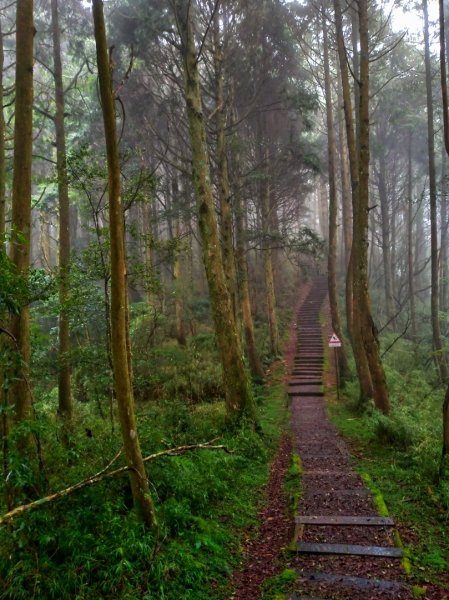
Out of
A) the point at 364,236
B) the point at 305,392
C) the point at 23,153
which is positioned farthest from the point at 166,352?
the point at 23,153

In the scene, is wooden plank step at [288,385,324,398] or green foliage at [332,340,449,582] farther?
wooden plank step at [288,385,324,398]

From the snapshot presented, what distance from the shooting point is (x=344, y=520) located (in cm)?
574

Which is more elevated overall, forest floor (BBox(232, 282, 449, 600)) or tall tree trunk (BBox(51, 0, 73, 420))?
tall tree trunk (BBox(51, 0, 73, 420))

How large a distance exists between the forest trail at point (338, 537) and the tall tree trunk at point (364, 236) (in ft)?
5.81

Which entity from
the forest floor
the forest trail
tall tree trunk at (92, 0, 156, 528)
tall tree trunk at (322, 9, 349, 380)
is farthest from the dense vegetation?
the forest trail

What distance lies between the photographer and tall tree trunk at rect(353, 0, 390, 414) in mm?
10078

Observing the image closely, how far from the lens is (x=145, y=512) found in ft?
15.2

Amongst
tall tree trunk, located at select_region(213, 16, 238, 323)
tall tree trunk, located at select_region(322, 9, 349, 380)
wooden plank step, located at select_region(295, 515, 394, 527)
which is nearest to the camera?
wooden plank step, located at select_region(295, 515, 394, 527)

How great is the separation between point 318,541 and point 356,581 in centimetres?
90

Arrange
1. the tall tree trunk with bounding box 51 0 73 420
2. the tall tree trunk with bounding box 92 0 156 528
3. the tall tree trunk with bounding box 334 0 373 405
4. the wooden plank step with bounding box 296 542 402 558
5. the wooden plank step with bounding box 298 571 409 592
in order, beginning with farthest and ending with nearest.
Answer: the tall tree trunk with bounding box 334 0 373 405 < the tall tree trunk with bounding box 51 0 73 420 < the wooden plank step with bounding box 296 542 402 558 < the wooden plank step with bounding box 298 571 409 592 < the tall tree trunk with bounding box 92 0 156 528

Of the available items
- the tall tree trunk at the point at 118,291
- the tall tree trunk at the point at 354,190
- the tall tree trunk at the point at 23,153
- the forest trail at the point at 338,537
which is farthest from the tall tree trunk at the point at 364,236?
the tall tree trunk at the point at 118,291

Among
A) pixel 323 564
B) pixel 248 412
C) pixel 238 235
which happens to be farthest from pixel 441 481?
pixel 238 235

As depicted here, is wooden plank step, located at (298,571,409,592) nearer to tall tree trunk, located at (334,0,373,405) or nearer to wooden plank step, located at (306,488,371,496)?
wooden plank step, located at (306,488,371,496)

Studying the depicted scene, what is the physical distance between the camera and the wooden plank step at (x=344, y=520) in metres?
5.66
